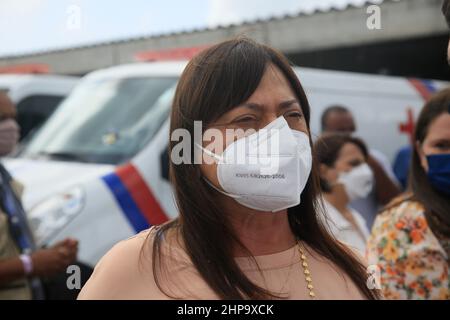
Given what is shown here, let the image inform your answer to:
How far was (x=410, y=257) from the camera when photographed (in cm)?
239

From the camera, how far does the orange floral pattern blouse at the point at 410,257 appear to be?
2.35 metres

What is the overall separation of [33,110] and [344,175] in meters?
4.78

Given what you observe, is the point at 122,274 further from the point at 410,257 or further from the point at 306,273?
Result: the point at 410,257

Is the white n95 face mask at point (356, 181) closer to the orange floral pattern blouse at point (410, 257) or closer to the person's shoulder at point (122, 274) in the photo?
the orange floral pattern blouse at point (410, 257)

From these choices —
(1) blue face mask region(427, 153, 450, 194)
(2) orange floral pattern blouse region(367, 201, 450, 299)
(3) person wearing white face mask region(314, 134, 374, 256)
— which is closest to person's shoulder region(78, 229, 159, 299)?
(2) orange floral pattern blouse region(367, 201, 450, 299)

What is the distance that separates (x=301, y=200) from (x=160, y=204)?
8.43 feet

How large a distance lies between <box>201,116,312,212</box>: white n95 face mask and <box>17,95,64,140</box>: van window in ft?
20.7

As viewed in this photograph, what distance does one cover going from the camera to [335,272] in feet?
5.28

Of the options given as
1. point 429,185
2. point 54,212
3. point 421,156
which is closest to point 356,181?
point 421,156

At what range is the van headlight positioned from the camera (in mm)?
3764

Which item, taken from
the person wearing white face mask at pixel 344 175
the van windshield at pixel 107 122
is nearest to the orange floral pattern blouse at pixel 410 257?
the person wearing white face mask at pixel 344 175

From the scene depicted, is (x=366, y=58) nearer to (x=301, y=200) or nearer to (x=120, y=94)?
(x=120, y=94)

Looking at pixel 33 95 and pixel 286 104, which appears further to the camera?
pixel 33 95

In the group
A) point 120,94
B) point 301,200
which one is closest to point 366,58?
point 120,94
